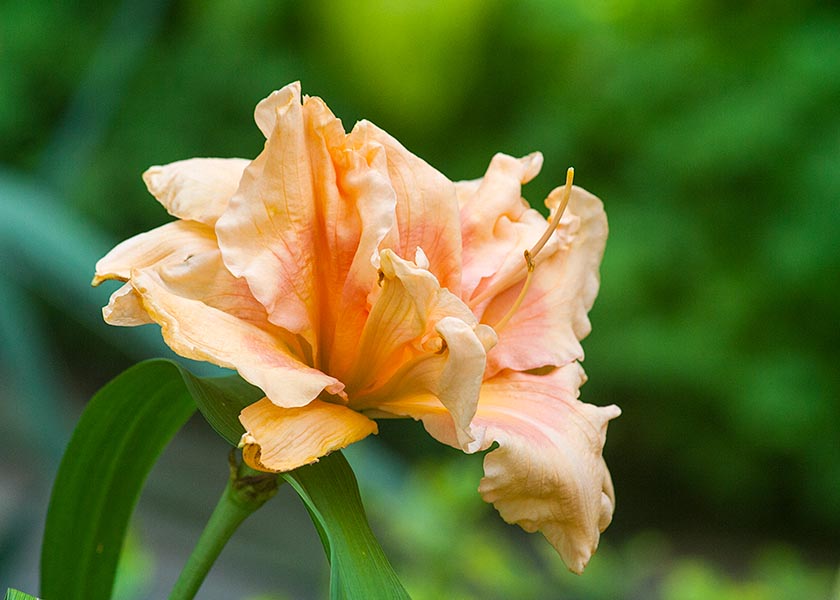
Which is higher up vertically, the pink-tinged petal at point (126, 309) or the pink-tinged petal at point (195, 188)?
the pink-tinged petal at point (195, 188)

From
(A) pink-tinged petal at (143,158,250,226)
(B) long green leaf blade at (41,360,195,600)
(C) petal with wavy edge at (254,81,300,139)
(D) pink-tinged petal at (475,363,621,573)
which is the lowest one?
(B) long green leaf blade at (41,360,195,600)

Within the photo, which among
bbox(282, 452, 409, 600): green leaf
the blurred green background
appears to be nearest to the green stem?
bbox(282, 452, 409, 600): green leaf

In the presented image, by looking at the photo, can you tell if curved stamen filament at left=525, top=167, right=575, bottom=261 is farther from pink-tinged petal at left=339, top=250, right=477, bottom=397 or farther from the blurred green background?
the blurred green background

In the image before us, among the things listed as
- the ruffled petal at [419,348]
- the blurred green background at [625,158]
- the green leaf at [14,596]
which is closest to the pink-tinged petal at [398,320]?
the ruffled petal at [419,348]

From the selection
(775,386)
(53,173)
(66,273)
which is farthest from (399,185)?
(775,386)

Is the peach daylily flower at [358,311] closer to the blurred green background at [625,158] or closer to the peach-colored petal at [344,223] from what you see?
the peach-colored petal at [344,223]

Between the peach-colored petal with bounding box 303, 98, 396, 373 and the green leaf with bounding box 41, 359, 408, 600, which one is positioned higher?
the peach-colored petal with bounding box 303, 98, 396, 373
